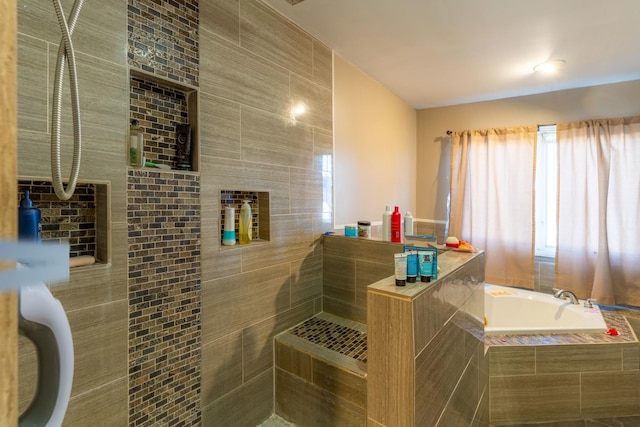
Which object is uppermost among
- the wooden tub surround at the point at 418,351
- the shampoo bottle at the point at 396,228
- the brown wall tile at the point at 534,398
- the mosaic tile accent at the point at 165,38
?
the mosaic tile accent at the point at 165,38

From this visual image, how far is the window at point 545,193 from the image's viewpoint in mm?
2912

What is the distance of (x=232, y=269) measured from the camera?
1.50 meters

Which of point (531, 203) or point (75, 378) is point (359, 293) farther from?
point (531, 203)

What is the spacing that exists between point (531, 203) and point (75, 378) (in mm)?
3512

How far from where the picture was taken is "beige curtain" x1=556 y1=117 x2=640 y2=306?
249 cm

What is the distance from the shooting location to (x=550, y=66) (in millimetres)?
2320

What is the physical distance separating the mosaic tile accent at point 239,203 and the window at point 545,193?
9.15 ft

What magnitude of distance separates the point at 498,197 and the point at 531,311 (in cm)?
112

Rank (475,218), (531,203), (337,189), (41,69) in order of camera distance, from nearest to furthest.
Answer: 1. (41,69)
2. (337,189)
3. (531,203)
4. (475,218)

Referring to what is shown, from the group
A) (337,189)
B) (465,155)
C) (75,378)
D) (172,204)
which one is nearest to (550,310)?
(465,155)

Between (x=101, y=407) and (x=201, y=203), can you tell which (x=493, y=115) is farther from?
(x=101, y=407)

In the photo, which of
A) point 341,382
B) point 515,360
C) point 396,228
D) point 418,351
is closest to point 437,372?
point 418,351

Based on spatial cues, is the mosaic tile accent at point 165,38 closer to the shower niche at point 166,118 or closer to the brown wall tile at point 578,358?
the shower niche at point 166,118

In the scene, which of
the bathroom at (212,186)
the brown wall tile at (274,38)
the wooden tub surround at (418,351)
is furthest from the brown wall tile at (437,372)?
the brown wall tile at (274,38)
